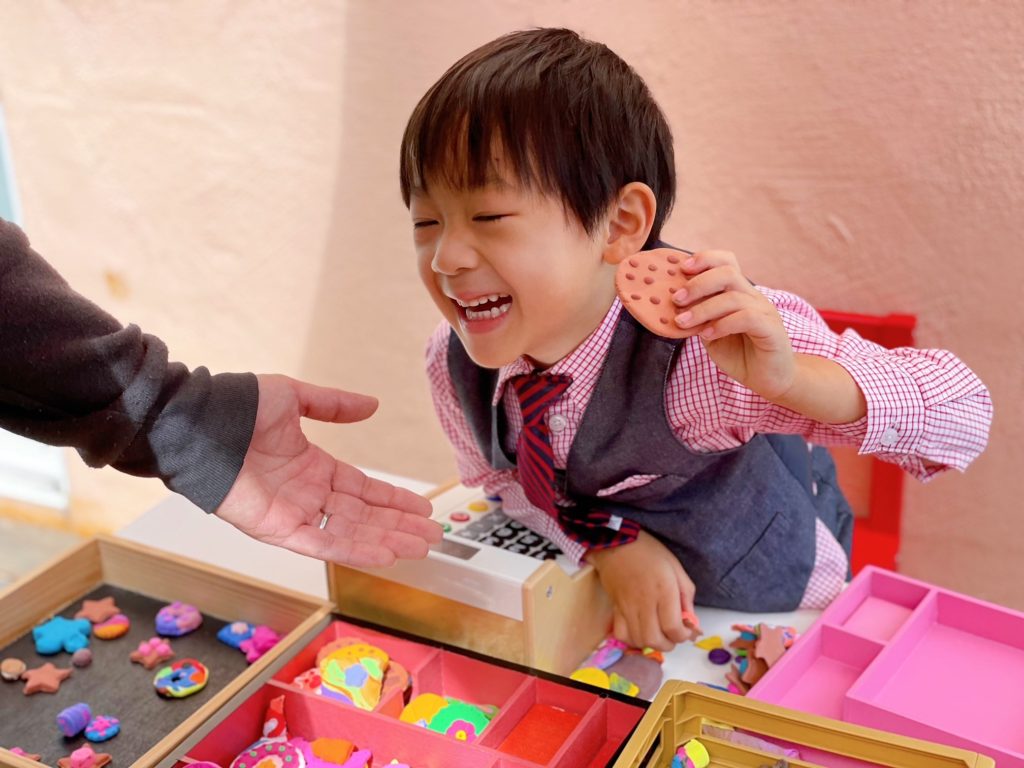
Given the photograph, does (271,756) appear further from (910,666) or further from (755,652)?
(910,666)

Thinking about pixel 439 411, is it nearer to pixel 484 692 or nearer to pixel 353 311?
pixel 484 692

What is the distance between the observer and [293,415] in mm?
925

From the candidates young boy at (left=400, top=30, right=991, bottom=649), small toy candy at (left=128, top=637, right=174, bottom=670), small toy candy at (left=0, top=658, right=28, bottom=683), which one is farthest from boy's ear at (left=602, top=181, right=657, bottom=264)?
small toy candy at (left=0, top=658, right=28, bottom=683)

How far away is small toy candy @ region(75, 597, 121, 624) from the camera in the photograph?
103 cm

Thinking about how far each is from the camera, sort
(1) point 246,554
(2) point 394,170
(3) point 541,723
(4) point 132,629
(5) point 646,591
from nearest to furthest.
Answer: (3) point 541,723 < (5) point 646,591 < (4) point 132,629 < (1) point 246,554 < (2) point 394,170

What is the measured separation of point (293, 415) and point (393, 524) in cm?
14

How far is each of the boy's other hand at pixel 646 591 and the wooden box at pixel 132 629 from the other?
0.91 ft

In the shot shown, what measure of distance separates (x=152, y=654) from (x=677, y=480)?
21.1 inches

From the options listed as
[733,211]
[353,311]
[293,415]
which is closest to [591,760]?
[293,415]

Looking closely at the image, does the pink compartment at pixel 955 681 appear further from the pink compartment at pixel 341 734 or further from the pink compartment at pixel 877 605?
the pink compartment at pixel 341 734

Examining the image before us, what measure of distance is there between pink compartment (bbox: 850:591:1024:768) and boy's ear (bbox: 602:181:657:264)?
0.41m

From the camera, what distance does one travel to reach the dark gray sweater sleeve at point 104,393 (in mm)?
755

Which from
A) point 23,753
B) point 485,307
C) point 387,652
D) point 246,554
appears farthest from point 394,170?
point 23,753

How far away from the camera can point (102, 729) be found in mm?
872
